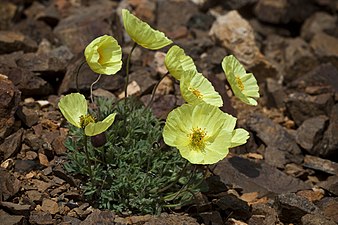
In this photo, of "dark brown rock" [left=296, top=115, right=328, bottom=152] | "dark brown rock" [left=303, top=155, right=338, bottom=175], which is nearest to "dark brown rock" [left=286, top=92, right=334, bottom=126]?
"dark brown rock" [left=296, top=115, right=328, bottom=152]

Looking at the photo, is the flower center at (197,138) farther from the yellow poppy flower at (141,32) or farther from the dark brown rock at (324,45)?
the dark brown rock at (324,45)

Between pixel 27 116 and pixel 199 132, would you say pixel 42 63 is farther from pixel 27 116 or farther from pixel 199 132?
pixel 199 132

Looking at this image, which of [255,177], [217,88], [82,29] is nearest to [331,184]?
[255,177]

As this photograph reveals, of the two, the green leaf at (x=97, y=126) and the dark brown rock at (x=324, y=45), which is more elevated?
the green leaf at (x=97, y=126)

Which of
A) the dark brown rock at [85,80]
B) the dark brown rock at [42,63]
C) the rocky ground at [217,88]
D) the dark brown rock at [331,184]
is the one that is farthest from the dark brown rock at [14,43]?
the dark brown rock at [331,184]

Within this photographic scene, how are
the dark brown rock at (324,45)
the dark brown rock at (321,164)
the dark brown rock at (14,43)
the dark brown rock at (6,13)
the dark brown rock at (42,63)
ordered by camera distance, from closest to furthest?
the dark brown rock at (321,164) → the dark brown rock at (42,63) → the dark brown rock at (14,43) → the dark brown rock at (6,13) → the dark brown rock at (324,45)

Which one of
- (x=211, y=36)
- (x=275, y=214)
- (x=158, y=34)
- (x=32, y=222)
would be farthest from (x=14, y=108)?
(x=211, y=36)
